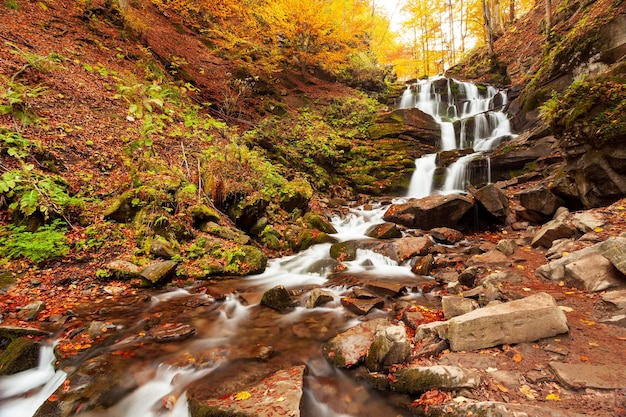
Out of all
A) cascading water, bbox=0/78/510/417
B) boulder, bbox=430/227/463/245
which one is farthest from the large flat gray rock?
boulder, bbox=430/227/463/245

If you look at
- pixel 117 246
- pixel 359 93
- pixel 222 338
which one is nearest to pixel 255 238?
pixel 117 246

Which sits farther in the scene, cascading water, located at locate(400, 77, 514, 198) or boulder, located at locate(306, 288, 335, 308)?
cascading water, located at locate(400, 77, 514, 198)

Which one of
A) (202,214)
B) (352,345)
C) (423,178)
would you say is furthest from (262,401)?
(423,178)

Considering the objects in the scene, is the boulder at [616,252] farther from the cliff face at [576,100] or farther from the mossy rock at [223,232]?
the mossy rock at [223,232]

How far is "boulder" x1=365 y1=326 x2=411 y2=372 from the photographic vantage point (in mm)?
3195

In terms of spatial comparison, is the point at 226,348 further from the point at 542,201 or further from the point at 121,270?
the point at 542,201

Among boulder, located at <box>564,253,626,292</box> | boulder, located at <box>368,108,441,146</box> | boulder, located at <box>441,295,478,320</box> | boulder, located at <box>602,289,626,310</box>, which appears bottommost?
boulder, located at <box>441,295,478,320</box>

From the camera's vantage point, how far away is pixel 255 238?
8047 millimetres

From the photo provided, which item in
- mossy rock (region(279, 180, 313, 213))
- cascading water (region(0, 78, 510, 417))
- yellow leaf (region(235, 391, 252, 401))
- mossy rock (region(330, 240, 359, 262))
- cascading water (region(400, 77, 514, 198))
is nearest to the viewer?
yellow leaf (region(235, 391, 252, 401))

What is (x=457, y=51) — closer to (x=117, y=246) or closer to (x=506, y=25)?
(x=506, y=25)

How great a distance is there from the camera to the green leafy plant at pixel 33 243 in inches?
196

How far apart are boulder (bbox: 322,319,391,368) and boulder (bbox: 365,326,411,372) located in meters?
0.23

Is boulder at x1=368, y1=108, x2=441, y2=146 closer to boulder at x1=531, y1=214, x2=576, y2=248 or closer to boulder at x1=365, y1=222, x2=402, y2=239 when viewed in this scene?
boulder at x1=365, y1=222, x2=402, y2=239

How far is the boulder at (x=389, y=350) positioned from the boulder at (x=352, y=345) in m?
0.23
